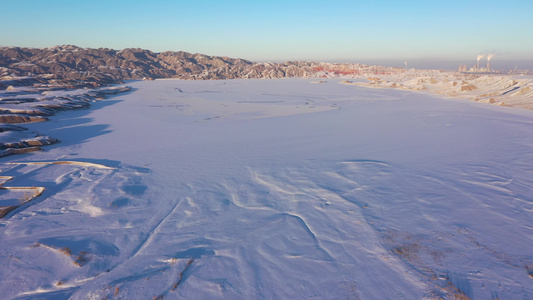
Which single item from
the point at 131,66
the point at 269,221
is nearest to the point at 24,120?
the point at 269,221

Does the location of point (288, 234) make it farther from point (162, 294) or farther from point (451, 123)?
point (451, 123)

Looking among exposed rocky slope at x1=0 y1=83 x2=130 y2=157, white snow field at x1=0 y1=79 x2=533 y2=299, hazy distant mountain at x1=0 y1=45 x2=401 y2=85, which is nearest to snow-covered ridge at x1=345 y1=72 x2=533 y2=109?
white snow field at x1=0 y1=79 x2=533 y2=299

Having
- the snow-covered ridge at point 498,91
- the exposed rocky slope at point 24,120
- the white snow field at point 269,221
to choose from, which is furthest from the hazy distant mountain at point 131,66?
the snow-covered ridge at point 498,91

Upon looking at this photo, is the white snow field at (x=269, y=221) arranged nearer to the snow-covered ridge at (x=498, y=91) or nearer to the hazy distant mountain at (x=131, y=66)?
the snow-covered ridge at (x=498, y=91)

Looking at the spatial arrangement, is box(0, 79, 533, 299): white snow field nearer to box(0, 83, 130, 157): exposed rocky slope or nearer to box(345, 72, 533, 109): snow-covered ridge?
box(0, 83, 130, 157): exposed rocky slope

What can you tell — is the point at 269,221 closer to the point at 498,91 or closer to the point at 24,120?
the point at 24,120

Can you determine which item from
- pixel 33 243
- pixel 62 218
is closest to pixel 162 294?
pixel 33 243
